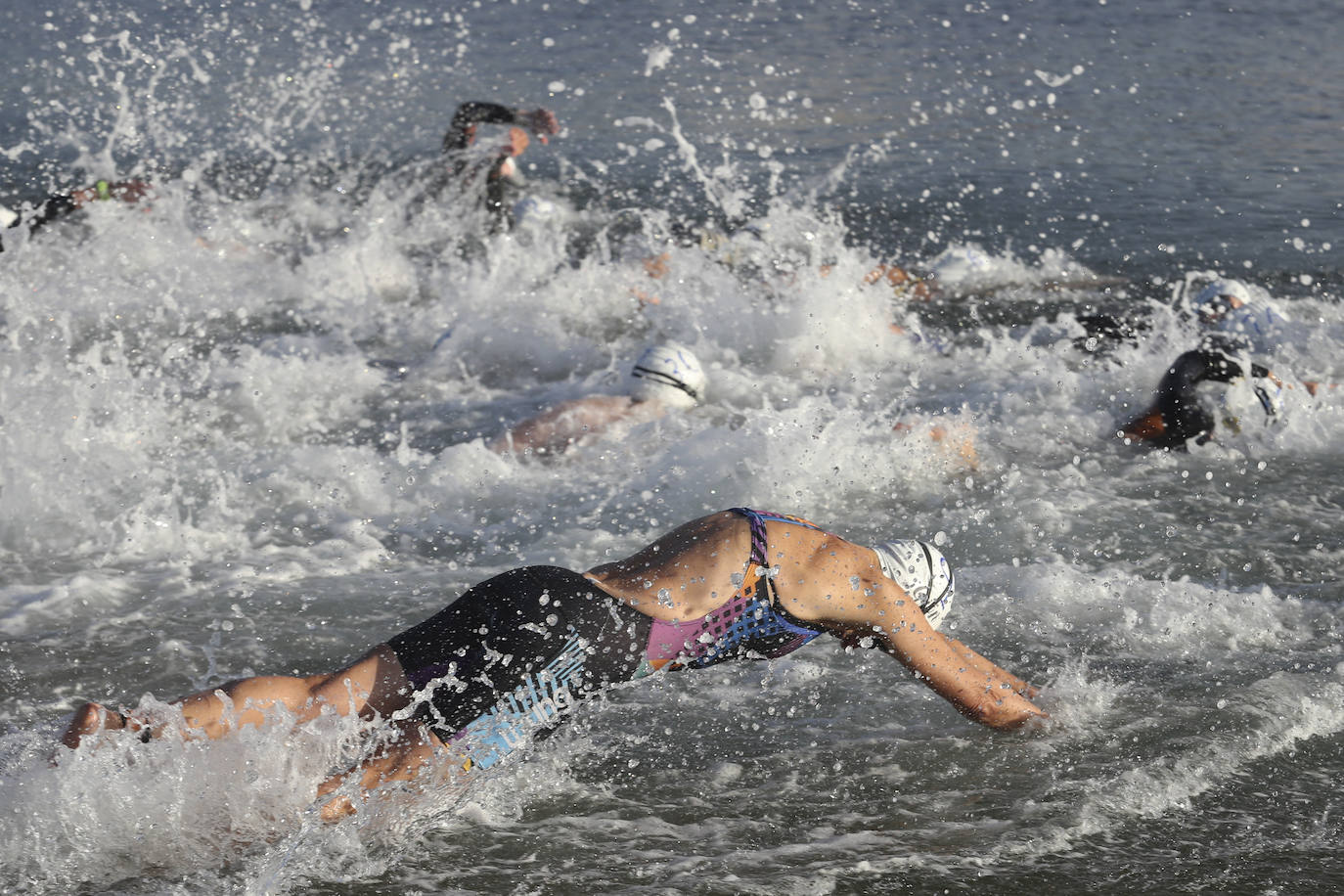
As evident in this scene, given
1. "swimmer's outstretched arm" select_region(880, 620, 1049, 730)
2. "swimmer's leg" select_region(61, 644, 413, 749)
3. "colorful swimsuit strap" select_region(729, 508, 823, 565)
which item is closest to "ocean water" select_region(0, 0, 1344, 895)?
"swimmer's leg" select_region(61, 644, 413, 749)

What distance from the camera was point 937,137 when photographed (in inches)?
658

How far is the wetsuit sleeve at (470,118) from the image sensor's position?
40.9 feet

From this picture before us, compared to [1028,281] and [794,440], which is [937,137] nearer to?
[1028,281]

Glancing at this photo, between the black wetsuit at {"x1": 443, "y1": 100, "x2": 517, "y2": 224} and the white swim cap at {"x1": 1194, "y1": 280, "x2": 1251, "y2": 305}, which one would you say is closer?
the white swim cap at {"x1": 1194, "y1": 280, "x2": 1251, "y2": 305}

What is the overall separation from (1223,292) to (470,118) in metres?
7.13

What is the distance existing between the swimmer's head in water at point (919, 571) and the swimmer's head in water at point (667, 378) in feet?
11.7

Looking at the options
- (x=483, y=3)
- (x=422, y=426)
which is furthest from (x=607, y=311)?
(x=483, y=3)

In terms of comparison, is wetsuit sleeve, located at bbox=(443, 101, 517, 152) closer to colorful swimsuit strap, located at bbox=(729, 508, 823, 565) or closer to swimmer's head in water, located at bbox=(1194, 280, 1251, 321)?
swimmer's head in water, located at bbox=(1194, 280, 1251, 321)

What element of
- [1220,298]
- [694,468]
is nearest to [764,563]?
[694,468]

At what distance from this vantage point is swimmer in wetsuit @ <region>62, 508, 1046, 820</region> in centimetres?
376

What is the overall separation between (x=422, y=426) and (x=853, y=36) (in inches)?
634

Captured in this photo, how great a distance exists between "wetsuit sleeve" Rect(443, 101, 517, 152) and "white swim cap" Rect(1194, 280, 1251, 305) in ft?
21.0

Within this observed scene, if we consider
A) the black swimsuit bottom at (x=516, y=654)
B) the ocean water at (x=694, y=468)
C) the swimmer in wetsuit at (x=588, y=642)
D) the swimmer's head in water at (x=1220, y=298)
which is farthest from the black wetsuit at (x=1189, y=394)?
the black swimsuit bottom at (x=516, y=654)

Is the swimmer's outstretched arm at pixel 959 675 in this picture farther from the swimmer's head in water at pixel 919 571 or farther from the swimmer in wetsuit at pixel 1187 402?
the swimmer in wetsuit at pixel 1187 402
